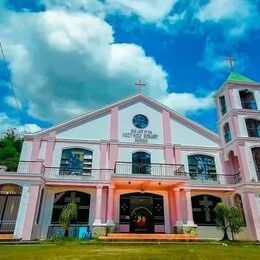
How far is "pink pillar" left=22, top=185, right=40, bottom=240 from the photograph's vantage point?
44.1 ft

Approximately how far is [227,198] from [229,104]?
21.9 ft

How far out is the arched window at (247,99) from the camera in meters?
19.5

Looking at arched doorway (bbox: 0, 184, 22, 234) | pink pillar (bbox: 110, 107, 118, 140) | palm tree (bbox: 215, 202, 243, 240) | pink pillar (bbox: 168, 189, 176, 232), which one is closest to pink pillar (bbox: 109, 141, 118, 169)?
pink pillar (bbox: 110, 107, 118, 140)

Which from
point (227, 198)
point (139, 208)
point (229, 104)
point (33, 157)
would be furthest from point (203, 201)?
point (33, 157)

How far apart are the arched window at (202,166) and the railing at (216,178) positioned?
70 mm

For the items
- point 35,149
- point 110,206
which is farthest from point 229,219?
point 35,149

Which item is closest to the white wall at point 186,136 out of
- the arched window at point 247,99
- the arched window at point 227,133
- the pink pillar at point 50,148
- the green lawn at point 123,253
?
the arched window at point 227,133

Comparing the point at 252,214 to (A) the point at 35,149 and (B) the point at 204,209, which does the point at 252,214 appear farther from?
(A) the point at 35,149

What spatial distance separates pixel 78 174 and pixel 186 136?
817 centimetres

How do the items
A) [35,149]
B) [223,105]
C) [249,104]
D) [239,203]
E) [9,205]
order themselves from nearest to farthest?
[9,205]
[239,203]
[35,149]
[249,104]
[223,105]

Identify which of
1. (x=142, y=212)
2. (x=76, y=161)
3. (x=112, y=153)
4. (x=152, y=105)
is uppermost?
(x=152, y=105)

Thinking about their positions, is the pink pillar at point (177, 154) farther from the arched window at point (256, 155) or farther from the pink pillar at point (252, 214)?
the arched window at point (256, 155)

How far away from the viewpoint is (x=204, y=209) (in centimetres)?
1716

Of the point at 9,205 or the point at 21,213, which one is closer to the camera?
the point at 21,213
